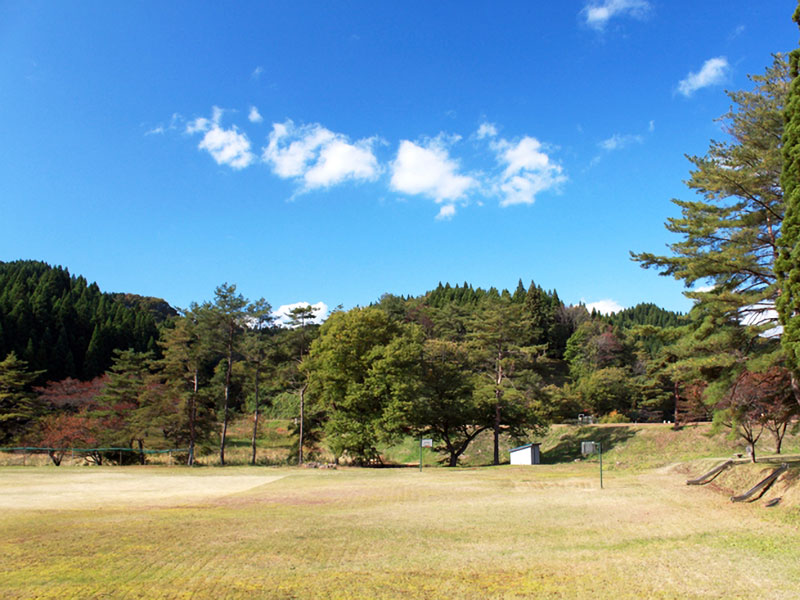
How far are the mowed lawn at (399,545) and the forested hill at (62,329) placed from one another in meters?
60.1

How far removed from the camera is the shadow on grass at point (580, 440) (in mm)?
42406

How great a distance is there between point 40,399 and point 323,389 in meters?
25.0

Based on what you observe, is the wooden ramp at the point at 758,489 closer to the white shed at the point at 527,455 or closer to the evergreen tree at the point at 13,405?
the white shed at the point at 527,455

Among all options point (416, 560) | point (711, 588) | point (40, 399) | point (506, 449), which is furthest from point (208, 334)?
point (711, 588)

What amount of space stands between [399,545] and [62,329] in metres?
82.6

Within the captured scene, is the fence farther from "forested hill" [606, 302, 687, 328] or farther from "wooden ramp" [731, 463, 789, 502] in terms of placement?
"forested hill" [606, 302, 687, 328]

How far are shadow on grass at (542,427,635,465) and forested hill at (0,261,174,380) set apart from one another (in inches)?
2325

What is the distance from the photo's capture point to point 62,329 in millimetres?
75938

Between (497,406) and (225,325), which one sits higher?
(225,325)

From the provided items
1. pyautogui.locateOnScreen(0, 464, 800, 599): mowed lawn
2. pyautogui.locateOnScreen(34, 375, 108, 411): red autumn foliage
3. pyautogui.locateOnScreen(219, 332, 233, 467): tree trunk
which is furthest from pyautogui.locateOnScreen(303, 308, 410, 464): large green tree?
pyautogui.locateOnScreen(34, 375, 108, 411): red autumn foliage

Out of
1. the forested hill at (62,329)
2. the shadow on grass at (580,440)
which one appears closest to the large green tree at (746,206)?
the shadow on grass at (580,440)

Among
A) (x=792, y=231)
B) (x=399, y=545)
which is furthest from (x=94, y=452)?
(x=792, y=231)

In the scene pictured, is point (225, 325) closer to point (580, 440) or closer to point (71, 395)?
point (71, 395)

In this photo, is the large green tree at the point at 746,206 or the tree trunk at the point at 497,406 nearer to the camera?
the large green tree at the point at 746,206
